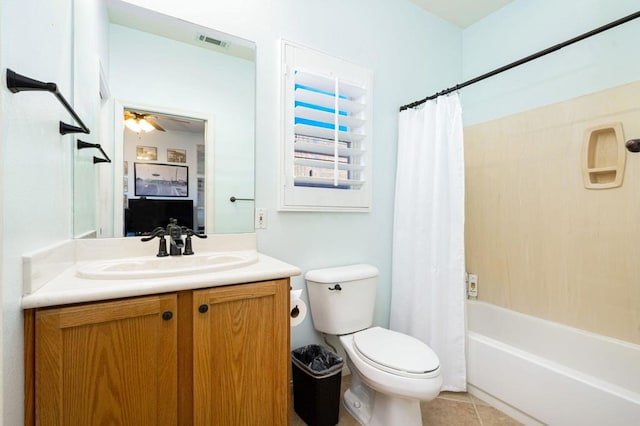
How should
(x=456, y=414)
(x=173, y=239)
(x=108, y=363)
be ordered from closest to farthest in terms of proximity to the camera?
(x=108, y=363) < (x=173, y=239) < (x=456, y=414)

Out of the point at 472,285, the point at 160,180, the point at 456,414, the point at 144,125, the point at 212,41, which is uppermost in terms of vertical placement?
the point at 212,41

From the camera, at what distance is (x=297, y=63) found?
1.70 meters

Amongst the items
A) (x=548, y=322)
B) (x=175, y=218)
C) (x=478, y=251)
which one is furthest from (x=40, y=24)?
(x=548, y=322)

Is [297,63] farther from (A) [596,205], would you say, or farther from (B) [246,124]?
(A) [596,205]

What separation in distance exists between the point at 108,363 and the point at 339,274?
1099 millimetres

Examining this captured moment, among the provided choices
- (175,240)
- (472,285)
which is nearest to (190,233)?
(175,240)

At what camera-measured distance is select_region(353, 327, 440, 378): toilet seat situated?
4.16 feet

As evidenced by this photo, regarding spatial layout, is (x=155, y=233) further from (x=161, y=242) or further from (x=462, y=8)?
(x=462, y=8)

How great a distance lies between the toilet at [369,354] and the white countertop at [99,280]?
0.48 meters

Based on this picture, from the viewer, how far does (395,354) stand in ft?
4.50

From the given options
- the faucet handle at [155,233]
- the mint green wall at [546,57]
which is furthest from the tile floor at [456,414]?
the mint green wall at [546,57]

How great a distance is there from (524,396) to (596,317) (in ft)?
2.14

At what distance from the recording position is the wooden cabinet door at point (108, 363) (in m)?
0.78

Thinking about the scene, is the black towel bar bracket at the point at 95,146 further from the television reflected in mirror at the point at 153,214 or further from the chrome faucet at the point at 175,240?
the chrome faucet at the point at 175,240
